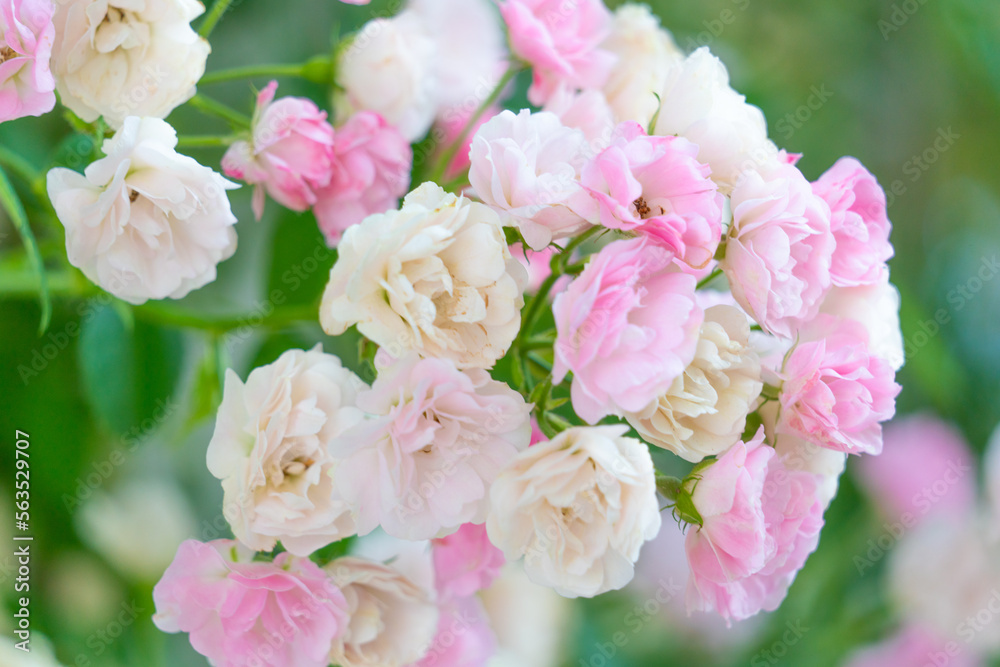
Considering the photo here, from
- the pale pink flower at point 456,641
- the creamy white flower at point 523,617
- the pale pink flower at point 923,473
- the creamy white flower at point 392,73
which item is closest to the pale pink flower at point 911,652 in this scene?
the pale pink flower at point 923,473

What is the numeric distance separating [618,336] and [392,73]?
29 centimetres

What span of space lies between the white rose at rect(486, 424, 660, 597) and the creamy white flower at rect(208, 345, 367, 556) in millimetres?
95

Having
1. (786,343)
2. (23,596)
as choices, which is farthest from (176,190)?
(23,596)

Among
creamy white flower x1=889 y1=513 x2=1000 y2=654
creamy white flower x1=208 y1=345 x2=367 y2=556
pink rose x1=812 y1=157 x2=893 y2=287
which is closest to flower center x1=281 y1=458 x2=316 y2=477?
creamy white flower x1=208 y1=345 x2=367 y2=556

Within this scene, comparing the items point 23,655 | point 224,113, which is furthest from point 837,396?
point 23,655

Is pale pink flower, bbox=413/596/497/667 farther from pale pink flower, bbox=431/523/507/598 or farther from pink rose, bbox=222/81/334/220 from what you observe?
pink rose, bbox=222/81/334/220

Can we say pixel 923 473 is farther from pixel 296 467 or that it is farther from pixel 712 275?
pixel 296 467

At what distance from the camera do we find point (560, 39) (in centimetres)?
63

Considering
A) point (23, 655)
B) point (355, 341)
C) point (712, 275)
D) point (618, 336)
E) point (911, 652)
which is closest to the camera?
point (618, 336)

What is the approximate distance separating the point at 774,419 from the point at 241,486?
30cm

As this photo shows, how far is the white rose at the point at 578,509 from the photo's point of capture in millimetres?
409

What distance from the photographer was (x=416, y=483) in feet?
1.46

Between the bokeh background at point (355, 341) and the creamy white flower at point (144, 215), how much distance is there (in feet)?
0.41

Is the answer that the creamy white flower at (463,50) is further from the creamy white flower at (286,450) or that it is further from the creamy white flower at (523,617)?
the creamy white flower at (523,617)
